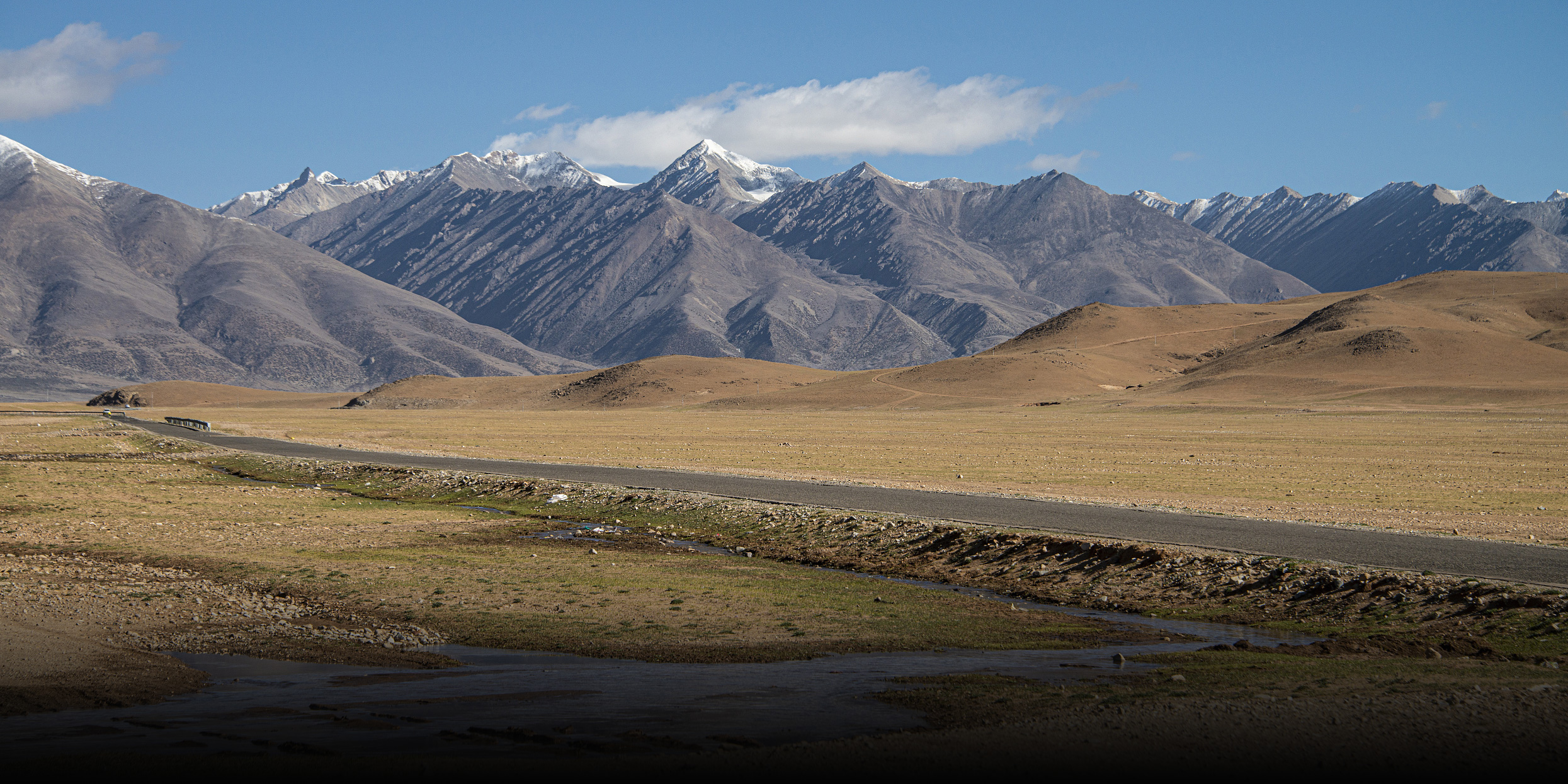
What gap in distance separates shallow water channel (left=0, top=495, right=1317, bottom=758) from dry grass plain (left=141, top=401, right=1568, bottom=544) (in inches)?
692

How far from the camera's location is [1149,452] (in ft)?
191

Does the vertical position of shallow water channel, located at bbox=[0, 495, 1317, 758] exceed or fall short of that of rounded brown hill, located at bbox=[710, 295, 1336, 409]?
it falls short

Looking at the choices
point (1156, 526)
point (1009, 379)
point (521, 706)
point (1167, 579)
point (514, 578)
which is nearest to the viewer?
Result: point (521, 706)

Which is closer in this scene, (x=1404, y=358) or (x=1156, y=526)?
(x=1156, y=526)

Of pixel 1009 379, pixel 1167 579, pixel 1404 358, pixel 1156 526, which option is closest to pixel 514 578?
pixel 1167 579

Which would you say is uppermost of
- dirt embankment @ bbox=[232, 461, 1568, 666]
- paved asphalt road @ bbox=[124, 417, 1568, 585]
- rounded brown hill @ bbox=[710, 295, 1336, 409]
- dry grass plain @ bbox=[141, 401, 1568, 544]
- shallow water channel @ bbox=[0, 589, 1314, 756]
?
rounded brown hill @ bbox=[710, 295, 1336, 409]

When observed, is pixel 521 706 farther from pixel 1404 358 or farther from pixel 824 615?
pixel 1404 358

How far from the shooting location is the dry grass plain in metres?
32.2

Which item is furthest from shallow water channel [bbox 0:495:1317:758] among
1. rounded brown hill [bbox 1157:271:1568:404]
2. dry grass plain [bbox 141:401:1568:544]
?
rounded brown hill [bbox 1157:271:1568:404]

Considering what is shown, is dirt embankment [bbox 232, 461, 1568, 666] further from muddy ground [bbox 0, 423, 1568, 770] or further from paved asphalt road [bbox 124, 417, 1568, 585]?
paved asphalt road [bbox 124, 417, 1568, 585]

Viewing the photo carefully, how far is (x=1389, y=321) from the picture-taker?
17500 centimetres

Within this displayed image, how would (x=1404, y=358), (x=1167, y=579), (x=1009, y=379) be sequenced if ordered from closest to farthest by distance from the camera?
(x=1167, y=579) → (x=1404, y=358) → (x=1009, y=379)

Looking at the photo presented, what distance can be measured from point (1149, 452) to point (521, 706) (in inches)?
2022

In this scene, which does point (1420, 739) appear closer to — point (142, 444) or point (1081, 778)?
point (1081, 778)
